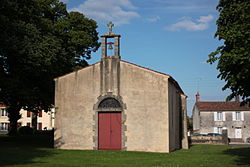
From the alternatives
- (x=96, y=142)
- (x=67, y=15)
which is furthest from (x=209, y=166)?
(x=67, y=15)

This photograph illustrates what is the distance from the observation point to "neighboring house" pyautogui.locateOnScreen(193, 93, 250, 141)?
49.6 m

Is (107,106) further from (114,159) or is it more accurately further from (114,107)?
(114,159)

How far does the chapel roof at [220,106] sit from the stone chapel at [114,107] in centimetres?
2843

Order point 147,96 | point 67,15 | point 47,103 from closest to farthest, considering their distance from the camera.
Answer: point 147,96
point 47,103
point 67,15

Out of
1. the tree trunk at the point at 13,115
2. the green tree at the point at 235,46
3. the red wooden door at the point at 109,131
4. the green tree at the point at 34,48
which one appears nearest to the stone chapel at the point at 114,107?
the red wooden door at the point at 109,131

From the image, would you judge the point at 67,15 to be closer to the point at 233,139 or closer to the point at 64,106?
the point at 64,106

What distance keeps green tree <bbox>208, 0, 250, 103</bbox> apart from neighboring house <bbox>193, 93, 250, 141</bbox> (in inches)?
1407

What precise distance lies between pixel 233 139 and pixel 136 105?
3205 centimetres

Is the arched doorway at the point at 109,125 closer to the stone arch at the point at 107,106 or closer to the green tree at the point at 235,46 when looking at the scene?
the stone arch at the point at 107,106

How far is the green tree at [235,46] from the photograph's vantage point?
13.5m

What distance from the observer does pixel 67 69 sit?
31391 millimetres

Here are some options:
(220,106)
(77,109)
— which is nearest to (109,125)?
(77,109)

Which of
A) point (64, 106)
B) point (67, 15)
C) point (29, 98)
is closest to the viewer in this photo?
point (64, 106)

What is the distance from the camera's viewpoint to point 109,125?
22.9 m
